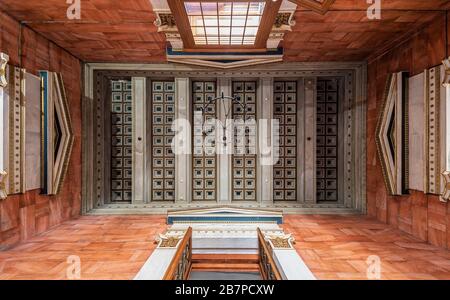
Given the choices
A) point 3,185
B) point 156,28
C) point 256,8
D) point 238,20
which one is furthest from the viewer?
point 156,28

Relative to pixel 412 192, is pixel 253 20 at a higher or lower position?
higher

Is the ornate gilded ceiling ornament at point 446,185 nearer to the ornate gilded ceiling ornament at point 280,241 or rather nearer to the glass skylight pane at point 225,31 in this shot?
the ornate gilded ceiling ornament at point 280,241

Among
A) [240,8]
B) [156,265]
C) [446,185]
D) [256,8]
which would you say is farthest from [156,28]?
[446,185]

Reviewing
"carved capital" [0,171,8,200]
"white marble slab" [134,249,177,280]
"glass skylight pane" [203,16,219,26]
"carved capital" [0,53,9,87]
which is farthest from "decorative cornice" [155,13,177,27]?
"white marble slab" [134,249,177,280]

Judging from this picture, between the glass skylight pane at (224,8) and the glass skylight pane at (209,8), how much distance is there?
2.7 inches

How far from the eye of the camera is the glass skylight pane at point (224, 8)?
3.81m

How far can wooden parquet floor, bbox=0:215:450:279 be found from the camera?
3.19 m

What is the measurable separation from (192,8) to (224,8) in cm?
44

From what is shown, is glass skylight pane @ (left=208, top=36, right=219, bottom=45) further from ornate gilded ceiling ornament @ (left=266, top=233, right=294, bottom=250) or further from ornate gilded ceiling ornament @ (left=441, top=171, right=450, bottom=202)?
ornate gilded ceiling ornament @ (left=441, top=171, right=450, bottom=202)

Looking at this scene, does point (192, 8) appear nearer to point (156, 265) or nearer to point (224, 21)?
point (224, 21)

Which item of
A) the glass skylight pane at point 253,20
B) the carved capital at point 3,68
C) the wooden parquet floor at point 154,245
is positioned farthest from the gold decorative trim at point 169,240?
the glass skylight pane at point 253,20

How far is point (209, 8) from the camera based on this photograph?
392 cm

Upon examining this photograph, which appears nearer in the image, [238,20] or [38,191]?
[238,20]
